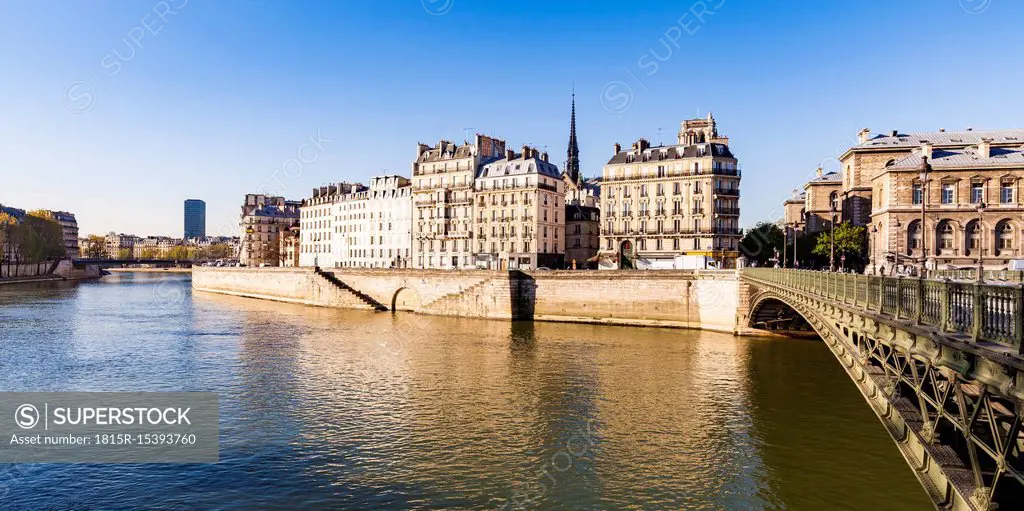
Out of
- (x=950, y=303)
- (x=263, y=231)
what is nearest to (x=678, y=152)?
(x=950, y=303)

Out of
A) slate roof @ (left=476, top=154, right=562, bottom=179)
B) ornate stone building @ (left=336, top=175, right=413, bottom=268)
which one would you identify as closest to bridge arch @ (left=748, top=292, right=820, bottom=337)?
slate roof @ (left=476, top=154, right=562, bottom=179)

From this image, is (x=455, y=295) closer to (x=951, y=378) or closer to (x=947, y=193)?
(x=947, y=193)

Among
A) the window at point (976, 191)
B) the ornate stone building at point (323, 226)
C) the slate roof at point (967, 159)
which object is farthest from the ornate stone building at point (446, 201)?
the window at point (976, 191)

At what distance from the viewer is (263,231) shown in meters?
154

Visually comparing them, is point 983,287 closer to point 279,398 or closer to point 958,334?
point 958,334

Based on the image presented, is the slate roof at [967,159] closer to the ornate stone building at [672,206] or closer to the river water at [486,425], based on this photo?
the ornate stone building at [672,206]

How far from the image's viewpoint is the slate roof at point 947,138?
65.4 m

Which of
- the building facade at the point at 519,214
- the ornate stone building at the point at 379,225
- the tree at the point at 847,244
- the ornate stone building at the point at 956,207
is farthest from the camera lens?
the ornate stone building at the point at 379,225

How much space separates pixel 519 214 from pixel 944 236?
4670 centimetres

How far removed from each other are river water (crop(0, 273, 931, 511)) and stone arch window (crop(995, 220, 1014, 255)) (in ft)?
74.3

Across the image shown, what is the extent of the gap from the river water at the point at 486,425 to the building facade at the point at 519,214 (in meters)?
36.4

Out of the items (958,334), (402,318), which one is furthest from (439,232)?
(958,334)

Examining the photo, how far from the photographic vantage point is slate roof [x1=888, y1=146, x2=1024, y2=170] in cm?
5594

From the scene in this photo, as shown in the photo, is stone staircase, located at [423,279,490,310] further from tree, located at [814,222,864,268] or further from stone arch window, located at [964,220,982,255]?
stone arch window, located at [964,220,982,255]
